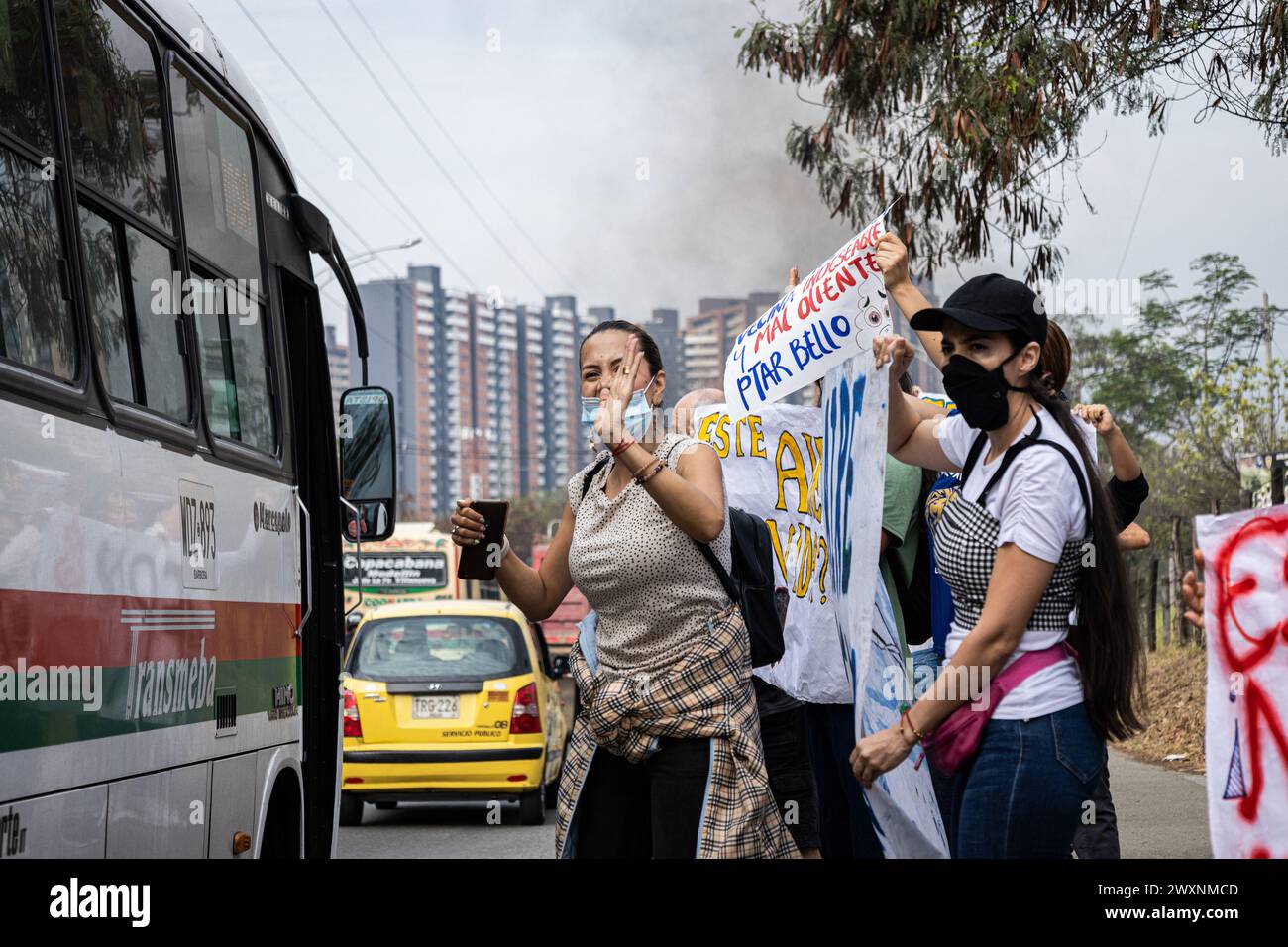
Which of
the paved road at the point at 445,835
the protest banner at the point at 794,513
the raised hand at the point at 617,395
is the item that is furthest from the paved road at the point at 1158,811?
the raised hand at the point at 617,395

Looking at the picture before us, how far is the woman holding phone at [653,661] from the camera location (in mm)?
3998

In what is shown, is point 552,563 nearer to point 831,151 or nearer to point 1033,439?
point 1033,439

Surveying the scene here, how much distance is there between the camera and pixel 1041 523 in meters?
3.53

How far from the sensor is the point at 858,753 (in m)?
3.68

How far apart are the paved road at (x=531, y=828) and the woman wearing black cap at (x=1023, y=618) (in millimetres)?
5656

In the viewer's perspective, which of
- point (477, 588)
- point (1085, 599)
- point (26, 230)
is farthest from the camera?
point (477, 588)

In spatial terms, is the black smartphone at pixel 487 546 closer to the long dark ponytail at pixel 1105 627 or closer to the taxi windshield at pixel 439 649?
the long dark ponytail at pixel 1105 627

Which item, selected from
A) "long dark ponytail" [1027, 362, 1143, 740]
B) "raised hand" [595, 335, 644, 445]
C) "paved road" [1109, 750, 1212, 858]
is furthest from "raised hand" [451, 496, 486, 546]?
"paved road" [1109, 750, 1212, 858]

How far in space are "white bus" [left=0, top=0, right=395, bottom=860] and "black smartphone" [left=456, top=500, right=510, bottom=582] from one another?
2.33 ft

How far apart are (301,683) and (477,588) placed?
115 ft

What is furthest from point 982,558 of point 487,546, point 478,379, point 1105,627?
point 478,379
